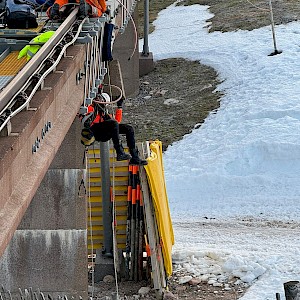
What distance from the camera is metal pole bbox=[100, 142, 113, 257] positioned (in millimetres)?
16078

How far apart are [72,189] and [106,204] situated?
5.18 ft

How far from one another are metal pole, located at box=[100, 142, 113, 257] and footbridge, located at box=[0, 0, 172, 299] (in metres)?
0.02

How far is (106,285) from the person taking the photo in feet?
53.3

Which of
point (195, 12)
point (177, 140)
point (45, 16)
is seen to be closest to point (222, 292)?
point (45, 16)

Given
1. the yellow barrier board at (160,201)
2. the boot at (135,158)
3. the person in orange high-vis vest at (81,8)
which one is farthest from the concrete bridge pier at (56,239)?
the person in orange high-vis vest at (81,8)

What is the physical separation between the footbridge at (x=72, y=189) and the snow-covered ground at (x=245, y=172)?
1188 millimetres

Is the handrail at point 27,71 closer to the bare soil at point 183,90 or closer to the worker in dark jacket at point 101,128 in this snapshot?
the worker in dark jacket at point 101,128

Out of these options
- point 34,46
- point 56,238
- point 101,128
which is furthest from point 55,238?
point 34,46

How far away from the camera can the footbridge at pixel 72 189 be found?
372 inches

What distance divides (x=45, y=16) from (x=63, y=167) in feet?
7.97

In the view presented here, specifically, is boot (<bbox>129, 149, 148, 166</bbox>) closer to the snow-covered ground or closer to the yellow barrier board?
the yellow barrier board

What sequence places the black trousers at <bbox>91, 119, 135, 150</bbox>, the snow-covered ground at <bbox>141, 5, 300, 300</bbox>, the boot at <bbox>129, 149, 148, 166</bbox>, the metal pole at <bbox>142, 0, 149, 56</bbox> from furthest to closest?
the metal pole at <bbox>142, 0, 149, 56</bbox> → the snow-covered ground at <bbox>141, 5, 300, 300</bbox> → the boot at <bbox>129, 149, 148, 166</bbox> → the black trousers at <bbox>91, 119, 135, 150</bbox>

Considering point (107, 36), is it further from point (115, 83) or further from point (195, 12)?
point (195, 12)

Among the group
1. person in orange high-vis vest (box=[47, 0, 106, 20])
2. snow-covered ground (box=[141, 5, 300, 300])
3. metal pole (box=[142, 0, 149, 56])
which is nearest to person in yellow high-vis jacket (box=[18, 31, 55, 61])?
person in orange high-vis vest (box=[47, 0, 106, 20])
